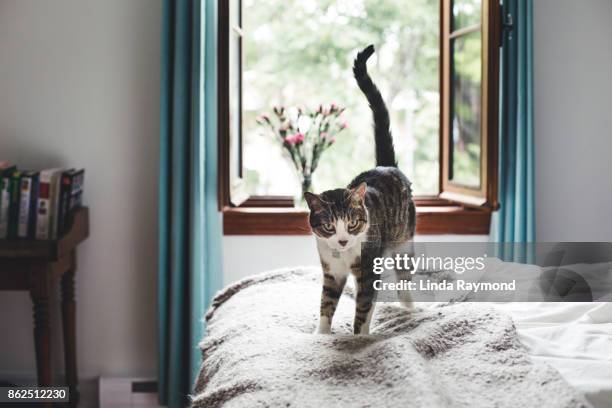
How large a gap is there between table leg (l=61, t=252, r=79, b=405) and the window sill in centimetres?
64

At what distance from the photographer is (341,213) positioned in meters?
1.21

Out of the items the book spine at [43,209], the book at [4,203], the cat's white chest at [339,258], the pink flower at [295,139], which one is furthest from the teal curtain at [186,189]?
the cat's white chest at [339,258]

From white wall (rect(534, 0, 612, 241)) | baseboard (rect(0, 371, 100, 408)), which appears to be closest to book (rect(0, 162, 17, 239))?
baseboard (rect(0, 371, 100, 408))

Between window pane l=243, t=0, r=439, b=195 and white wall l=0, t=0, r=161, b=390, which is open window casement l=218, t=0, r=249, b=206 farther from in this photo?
window pane l=243, t=0, r=439, b=195

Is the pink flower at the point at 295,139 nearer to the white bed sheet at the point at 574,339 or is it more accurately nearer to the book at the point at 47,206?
the book at the point at 47,206

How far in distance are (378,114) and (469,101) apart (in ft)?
4.30

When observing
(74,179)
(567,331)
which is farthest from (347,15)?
(567,331)

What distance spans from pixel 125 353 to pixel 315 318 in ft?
5.89

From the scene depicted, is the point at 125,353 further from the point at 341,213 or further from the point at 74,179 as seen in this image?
the point at 341,213

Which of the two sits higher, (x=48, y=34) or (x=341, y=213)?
(x=48, y=34)

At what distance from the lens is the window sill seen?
284cm

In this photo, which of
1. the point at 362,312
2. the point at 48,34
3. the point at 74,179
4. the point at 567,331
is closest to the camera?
the point at 567,331

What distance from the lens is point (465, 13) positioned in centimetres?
280

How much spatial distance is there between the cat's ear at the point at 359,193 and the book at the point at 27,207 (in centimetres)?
164
